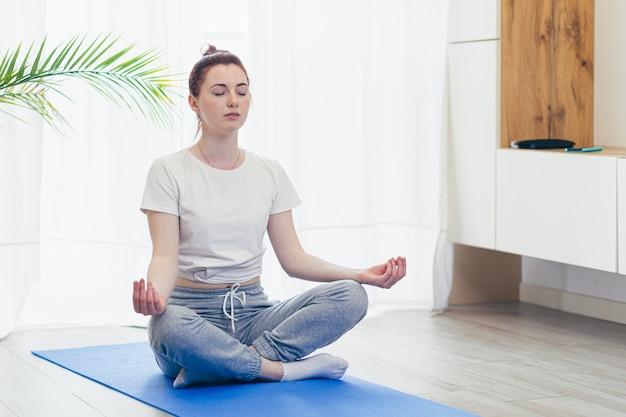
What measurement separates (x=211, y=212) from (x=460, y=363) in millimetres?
935

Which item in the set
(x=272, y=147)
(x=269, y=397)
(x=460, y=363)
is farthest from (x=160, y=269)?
(x=272, y=147)

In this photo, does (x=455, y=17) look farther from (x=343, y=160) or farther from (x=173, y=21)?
(x=173, y=21)

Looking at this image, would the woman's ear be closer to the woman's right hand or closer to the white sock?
the woman's right hand

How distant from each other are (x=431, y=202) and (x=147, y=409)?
2009 millimetres

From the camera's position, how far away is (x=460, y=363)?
3.16 metres

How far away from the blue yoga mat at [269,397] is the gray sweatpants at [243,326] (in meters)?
0.07

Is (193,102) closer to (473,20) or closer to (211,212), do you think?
(211,212)

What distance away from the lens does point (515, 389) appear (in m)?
2.79

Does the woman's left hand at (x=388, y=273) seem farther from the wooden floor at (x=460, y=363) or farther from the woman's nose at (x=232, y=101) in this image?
the woman's nose at (x=232, y=101)

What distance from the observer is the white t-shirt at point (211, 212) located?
109 inches

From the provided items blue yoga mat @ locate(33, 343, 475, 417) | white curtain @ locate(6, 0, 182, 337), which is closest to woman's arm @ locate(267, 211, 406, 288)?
blue yoga mat @ locate(33, 343, 475, 417)

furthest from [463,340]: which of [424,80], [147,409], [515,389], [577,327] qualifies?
[147,409]

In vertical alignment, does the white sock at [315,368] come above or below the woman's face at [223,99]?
below

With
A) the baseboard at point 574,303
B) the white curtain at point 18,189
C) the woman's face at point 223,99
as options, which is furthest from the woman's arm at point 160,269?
the baseboard at point 574,303
